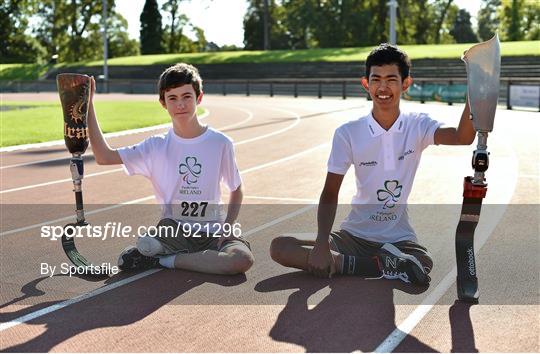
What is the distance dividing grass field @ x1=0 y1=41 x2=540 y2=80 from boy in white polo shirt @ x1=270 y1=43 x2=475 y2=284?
47923mm

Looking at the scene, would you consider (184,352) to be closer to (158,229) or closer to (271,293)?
(271,293)

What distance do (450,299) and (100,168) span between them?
29.1 feet

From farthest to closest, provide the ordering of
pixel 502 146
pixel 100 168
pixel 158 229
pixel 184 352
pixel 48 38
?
pixel 48 38
pixel 502 146
pixel 100 168
pixel 158 229
pixel 184 352

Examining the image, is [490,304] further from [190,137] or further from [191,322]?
[190,137]

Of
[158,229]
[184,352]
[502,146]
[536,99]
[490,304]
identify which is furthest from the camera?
[536,99]

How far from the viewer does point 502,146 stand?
16.3 m

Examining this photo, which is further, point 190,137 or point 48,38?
point 48,38

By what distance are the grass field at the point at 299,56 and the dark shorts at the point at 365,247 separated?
1889 inches

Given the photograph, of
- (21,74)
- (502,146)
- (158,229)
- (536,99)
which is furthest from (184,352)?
(21,74)

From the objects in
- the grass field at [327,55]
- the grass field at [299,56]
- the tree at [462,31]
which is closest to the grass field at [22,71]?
the grass field at [299,56]

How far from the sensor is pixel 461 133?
201 inches

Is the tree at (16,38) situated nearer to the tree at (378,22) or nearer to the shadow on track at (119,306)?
the tree at (378,22)

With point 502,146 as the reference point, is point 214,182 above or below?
above

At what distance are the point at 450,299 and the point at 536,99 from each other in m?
26.5
